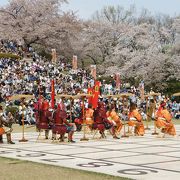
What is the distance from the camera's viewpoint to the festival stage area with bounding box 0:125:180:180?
10.6 metres

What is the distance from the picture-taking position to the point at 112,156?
1327 cm

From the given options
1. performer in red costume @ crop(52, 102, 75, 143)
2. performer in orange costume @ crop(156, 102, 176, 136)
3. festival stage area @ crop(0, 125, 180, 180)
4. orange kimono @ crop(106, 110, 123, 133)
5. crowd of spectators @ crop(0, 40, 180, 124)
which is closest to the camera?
A: festival stage area @ crop(0, 125, 180, 180)

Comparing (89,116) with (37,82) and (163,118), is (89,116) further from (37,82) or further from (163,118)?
(37,82)

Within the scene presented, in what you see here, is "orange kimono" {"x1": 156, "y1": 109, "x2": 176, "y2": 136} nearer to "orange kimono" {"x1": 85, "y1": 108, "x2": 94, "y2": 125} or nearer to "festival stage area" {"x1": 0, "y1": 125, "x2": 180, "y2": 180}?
"festival stage area" {"x1": 0, "y1": 125, "x2": 180, "y2": 180}

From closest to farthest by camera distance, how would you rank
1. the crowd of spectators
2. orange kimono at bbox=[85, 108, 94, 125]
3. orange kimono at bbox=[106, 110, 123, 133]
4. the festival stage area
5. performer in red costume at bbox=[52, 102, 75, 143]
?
the festival stage area → performer in red costume at bbox=[52, 102, 75, 143] → orange kimono at bbox=[106, 110, 123, 133] → orange kimono at bbox=[85, 108, 94, 125] → the crowd of spectators

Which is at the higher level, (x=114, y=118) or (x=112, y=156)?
(x=114, y=118)

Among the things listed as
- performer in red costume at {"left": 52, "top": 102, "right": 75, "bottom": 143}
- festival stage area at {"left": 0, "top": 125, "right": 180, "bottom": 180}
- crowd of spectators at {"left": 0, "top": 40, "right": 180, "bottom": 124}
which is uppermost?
crowd of spectators at {"left": 0, "top": 40, "right": 180, "bottom": 124}

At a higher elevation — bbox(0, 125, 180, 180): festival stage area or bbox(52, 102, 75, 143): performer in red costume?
bbox(52, 102, 75, 143): performer in red costume

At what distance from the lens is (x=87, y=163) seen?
11.8 meters

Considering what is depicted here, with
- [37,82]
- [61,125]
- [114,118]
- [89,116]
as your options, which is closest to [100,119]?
[114,118]

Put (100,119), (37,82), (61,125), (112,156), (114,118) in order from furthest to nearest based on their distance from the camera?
1. (37,82)
2. (114,118)
3. (100,119)
4. (61,125)
5. (112,156)

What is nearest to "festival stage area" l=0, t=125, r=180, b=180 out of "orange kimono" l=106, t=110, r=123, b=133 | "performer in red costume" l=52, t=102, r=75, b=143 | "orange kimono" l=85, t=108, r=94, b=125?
"performer in red costume" l=52, t=102, r=75, b=143

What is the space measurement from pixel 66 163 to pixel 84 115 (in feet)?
34.7

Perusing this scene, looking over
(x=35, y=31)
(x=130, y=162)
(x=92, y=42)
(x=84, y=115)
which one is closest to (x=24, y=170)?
(x=130, y=162)
